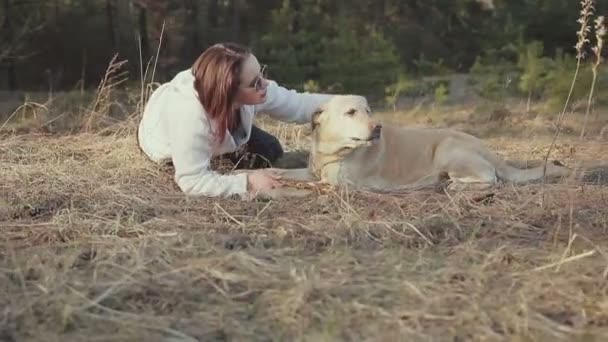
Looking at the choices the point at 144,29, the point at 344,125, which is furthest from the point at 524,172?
the point at 144,29

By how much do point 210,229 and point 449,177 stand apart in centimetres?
180

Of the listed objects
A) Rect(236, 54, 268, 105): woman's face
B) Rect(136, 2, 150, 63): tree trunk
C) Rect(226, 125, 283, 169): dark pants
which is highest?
Rect(236, 54, 268, 105): woman's face

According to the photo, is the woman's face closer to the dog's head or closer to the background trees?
the dog's head

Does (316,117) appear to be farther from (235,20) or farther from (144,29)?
(144,29)

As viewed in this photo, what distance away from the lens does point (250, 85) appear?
4207 mm

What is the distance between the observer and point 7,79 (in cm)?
1630

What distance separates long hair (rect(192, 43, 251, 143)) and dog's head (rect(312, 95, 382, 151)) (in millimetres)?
514

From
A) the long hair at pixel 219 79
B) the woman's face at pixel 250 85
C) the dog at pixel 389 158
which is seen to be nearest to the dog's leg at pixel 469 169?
the dog at pixel 389 158

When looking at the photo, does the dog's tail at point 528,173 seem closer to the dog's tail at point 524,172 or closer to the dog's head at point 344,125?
the dog's tail at point 524,172

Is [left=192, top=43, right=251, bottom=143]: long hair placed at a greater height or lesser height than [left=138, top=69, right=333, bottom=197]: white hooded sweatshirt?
greater

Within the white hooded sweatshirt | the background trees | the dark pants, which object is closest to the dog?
the white hooded sweatshirt

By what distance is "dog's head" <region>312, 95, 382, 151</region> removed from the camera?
421 cm

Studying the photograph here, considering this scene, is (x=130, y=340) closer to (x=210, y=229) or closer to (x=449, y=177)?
(x=210, y=229)

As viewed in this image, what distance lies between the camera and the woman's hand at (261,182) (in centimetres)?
410
